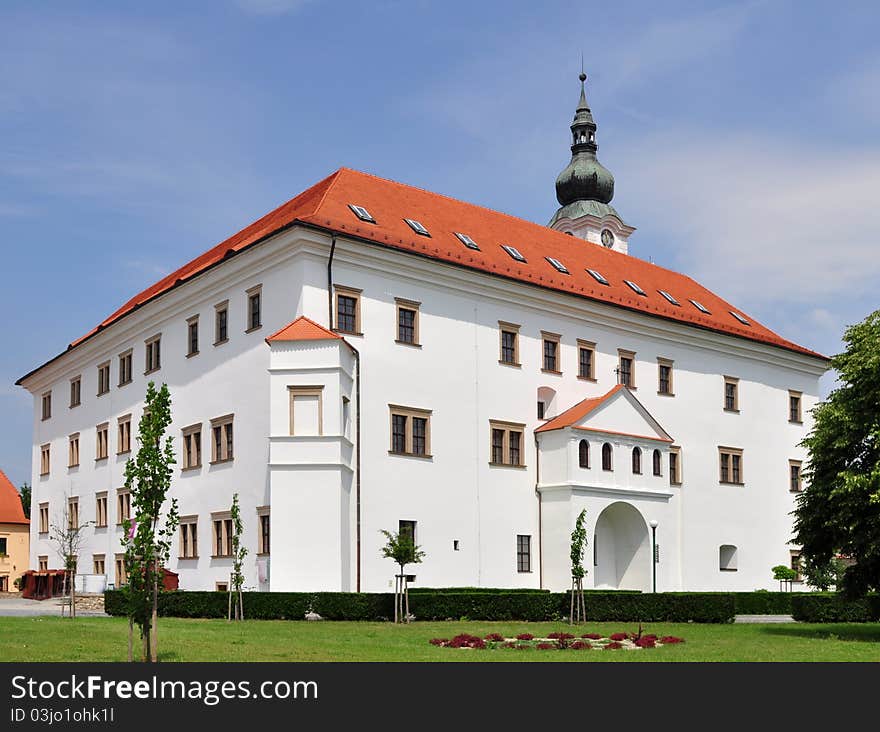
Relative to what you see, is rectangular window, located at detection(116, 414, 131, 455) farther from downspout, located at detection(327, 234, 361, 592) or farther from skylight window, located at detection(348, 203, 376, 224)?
skylight window, located at detection(348, 203, 376, 224)

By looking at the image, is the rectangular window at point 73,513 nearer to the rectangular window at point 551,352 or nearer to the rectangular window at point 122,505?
the rectangular window at point 122,505

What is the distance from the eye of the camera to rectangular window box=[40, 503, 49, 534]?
52.4m

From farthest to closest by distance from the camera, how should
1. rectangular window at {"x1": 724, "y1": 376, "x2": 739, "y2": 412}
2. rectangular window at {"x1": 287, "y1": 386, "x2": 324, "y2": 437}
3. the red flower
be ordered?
1. rectangular window at {"x1": 724, "y1": 376, "x2": 739, "y2": 412}
2. rectangular window at {"x1": 287, "y1": 386, "x2": 324, "y2": 437}
3. the red flower

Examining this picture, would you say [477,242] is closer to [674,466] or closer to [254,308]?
[254,308]

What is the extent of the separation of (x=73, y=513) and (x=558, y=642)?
113ft

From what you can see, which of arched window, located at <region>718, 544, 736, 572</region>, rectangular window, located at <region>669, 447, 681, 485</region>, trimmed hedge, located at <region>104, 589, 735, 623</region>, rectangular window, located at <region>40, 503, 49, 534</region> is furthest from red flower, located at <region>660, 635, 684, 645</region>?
rectangular window, located at <region>40, 503, 49, 534</region>

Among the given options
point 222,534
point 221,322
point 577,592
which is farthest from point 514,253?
point 577,592

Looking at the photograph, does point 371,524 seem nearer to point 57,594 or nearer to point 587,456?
point 587,456

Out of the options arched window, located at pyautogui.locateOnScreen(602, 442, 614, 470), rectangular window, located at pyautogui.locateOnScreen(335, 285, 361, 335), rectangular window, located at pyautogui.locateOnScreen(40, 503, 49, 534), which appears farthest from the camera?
rectangular window, located at pyautogui.locateOnScreen(40, 503, 49, 534)

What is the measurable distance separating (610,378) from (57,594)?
25.1 meters

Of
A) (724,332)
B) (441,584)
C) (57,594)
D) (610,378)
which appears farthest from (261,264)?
(724,332)

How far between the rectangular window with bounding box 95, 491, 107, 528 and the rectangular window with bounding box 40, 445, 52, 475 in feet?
24.7

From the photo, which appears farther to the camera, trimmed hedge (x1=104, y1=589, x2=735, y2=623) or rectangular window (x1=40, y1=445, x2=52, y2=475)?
rectangular window (x1=40, y1=445, x2=52, y2=475)

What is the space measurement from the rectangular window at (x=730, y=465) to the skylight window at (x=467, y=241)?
51.0ft
